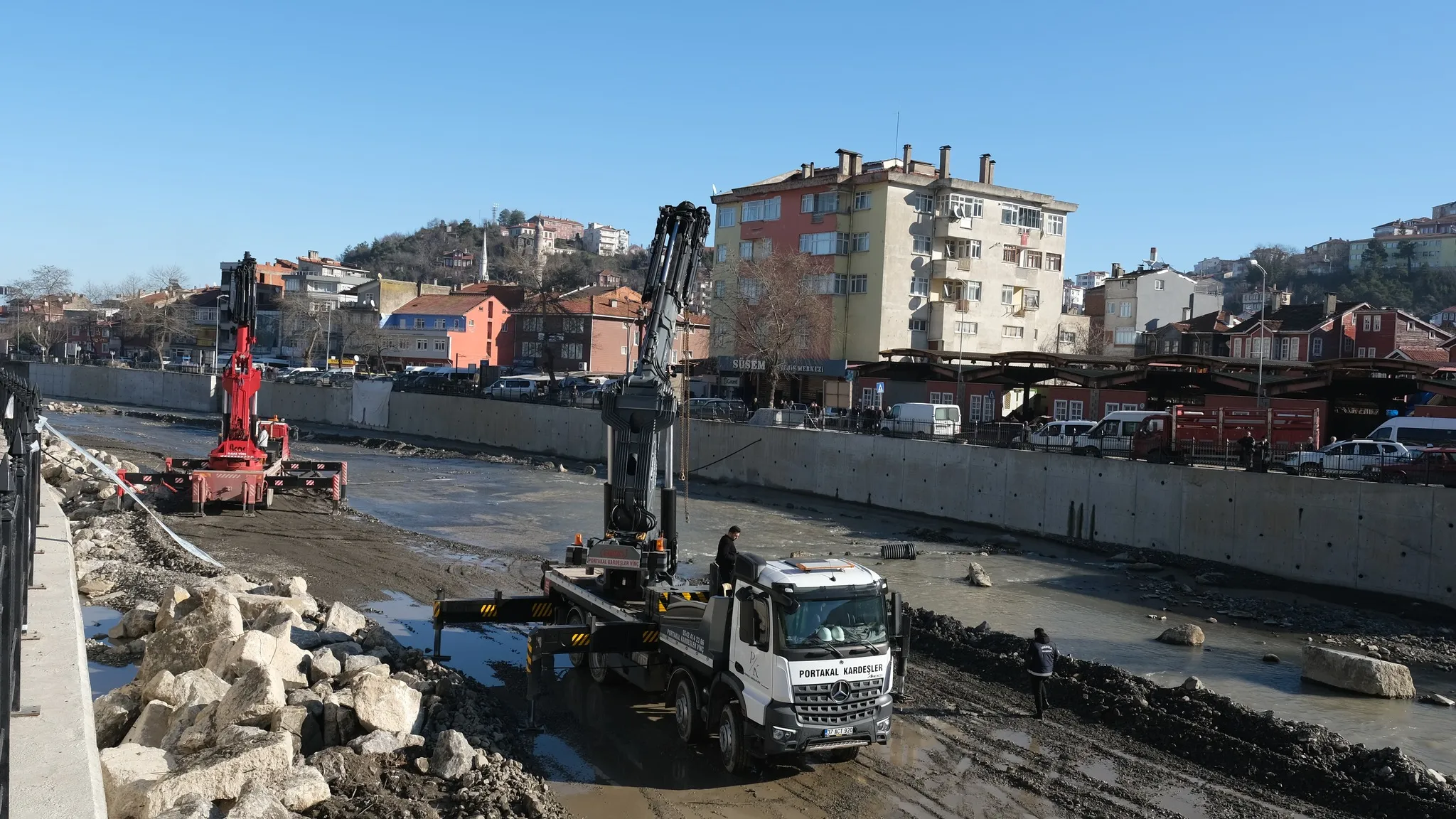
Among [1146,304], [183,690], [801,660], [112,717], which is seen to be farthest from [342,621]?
[1146,304]

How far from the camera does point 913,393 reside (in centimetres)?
5509

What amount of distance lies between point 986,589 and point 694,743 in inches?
581

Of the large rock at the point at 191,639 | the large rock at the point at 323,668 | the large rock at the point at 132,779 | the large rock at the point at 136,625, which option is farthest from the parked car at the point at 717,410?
the large rock at the point at 132,779

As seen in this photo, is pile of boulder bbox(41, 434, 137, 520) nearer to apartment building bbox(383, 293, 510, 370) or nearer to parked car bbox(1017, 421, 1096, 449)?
parked car bbox(1017, 421, 1096, 449)

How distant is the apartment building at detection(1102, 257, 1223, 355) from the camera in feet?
284

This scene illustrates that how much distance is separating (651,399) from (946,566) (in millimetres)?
15346

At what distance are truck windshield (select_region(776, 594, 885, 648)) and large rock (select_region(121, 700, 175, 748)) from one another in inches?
246

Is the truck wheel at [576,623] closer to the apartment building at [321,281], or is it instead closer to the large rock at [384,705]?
the large rock at [384,705]

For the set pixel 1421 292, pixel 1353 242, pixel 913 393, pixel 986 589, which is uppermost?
pixel 1353 242

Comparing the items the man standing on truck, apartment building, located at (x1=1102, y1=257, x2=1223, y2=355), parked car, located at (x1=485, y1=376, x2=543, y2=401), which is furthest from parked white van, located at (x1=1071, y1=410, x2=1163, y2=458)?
apartment building, located at (x1=1102, y1=257, x2=1223, y2=355)

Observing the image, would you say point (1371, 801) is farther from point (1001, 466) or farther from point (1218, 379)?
point (1218, 379)

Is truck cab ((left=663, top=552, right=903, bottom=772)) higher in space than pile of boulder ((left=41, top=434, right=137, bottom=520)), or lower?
higher

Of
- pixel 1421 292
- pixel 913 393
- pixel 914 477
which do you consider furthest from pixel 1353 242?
pixel 914 477

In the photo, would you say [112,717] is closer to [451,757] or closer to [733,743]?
[451,757]
